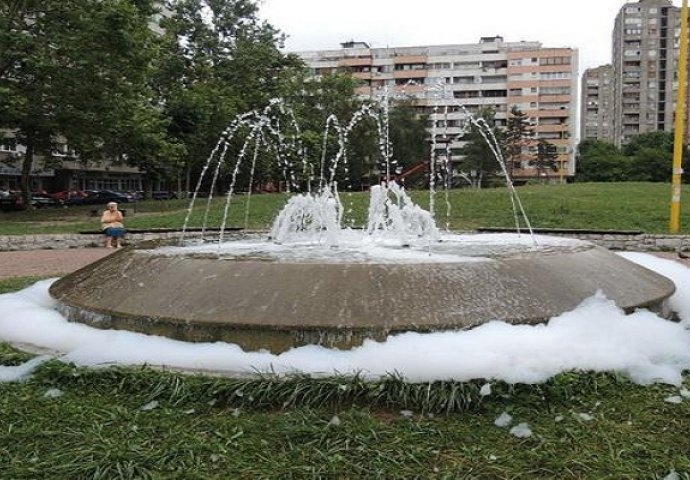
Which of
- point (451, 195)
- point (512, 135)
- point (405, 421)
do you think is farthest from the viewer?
point (512, 135)

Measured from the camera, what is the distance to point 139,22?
2383 centimetres

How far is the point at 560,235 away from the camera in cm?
1577

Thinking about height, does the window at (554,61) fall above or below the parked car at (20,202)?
above

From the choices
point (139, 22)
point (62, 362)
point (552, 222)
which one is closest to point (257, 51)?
point (139, 22)

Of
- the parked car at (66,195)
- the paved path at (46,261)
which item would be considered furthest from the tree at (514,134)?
the paved path at (46,261)

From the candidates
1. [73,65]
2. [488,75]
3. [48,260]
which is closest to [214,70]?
A: [73,65]

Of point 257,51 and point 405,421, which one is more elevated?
point 257,51

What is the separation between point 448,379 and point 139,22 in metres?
22.4

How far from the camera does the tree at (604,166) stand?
60.4 m

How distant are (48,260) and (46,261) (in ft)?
0.63

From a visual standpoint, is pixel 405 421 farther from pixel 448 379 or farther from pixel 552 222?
pixel 552 222

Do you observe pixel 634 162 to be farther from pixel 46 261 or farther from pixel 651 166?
pixel 46 261

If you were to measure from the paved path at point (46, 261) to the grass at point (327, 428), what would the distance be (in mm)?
7144

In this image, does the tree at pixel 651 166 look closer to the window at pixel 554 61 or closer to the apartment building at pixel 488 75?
the apartment building at pixel 488 75
